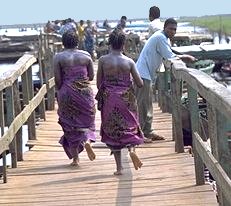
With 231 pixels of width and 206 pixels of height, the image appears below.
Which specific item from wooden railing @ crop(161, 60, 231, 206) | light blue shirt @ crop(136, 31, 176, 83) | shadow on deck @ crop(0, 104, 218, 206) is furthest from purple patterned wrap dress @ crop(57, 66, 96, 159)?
wooden railing @ crop(161, 60, 231, 206)

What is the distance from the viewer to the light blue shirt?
7895 mm

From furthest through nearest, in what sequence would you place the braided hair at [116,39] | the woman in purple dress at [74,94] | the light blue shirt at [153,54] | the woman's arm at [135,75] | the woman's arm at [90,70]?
the light blue shirt at [153,54], the woman's arm at [90,70], the woman in purple dress at [74,94], the woman's arm at [135,75], the braided hair at [116,39]

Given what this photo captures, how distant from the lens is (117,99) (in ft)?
22.0

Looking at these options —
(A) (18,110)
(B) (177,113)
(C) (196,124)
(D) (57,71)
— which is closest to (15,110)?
(A) (18,110)

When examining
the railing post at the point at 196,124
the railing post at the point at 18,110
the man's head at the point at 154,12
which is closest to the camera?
the railing post at the point at 196,124

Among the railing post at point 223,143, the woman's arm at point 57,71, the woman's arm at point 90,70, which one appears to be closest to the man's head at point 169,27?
the woman's arm at point 90,70

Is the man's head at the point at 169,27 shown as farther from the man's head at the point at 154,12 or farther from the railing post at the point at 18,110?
the railing post at the point at 18,110

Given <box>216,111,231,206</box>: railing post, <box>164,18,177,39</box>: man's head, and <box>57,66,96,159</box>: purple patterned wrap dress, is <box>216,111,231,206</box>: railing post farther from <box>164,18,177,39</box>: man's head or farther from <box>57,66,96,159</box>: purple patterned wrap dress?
<box>164,18,177,39</box>: man's head

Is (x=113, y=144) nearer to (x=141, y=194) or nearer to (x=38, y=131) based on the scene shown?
(x=141, y=194)

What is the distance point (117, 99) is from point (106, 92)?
0.14 metres

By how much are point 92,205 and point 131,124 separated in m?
1.35

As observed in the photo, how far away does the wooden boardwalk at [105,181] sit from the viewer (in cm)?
577

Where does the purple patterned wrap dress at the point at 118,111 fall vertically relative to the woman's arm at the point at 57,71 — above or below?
below

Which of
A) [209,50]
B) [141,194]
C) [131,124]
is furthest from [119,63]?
[209,50]
